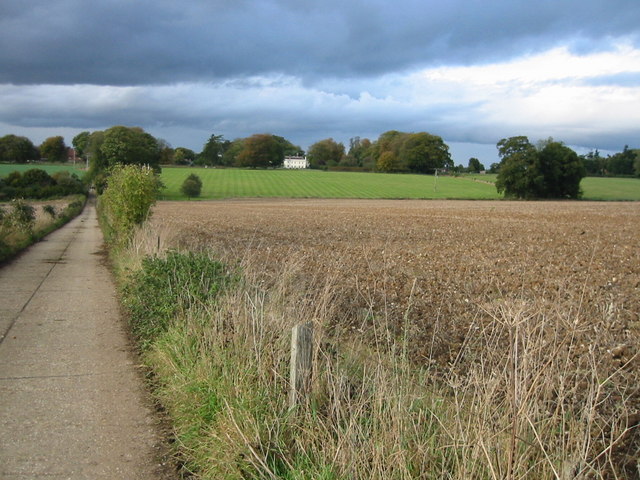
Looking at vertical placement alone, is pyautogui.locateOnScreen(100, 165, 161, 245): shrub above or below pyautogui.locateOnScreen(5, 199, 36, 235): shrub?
above

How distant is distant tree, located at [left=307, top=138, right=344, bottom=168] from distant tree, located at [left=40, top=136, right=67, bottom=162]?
66917 millimetres

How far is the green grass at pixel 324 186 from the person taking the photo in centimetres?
9056

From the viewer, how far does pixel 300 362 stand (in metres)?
4.60

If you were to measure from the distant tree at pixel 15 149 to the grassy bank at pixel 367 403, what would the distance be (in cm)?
14626

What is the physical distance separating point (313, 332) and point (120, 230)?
54.4 ft

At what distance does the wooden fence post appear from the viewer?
4551 millimetres

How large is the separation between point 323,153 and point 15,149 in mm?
80123

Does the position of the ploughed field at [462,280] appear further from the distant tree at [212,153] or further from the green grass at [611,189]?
the distant tree at [212,153]

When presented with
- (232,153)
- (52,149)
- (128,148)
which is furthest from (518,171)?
(52,149)

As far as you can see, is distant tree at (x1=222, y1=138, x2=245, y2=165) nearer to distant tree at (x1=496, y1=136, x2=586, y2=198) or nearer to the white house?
the white house

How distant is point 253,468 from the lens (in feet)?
14.0

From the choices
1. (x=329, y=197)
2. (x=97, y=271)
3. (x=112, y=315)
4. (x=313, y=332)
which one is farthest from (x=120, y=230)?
(x=329, y=197)

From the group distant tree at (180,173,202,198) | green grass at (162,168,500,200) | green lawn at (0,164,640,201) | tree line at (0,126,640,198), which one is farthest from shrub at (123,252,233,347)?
distant tree at (180,173,202,198)

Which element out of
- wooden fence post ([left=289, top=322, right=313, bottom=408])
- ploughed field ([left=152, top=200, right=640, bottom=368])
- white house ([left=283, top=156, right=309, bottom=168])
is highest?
white house ([left=283, top=156, right=309, bottom=168])
